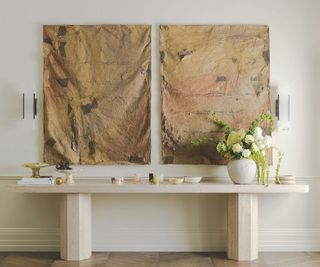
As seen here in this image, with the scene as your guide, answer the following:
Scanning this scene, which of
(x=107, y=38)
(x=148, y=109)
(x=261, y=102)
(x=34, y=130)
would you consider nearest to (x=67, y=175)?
(x=34, y=130)

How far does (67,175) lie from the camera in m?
4.57

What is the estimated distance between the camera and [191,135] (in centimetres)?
482

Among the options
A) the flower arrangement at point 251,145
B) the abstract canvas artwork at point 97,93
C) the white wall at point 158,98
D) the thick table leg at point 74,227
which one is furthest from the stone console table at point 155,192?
the abstract canvas artwork at point 97,93

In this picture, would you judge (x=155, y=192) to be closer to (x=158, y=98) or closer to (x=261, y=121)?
(x=158, y=98)

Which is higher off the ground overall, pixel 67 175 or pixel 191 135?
pixel 191 135

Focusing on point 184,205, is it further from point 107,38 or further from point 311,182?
point 107,38

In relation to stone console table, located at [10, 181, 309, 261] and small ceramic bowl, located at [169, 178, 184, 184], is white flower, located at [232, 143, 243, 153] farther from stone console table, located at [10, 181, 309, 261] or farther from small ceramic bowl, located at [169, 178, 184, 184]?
small ceramic bowl, located at [169, 178, 184, 184]

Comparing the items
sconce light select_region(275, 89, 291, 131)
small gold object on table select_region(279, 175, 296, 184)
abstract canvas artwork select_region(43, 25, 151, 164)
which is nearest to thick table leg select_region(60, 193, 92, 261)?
abstract canvas artwork select_region(43, 25, 151, 164)

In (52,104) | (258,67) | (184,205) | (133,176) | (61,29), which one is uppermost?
(61,29)

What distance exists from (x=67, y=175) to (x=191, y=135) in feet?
4.06

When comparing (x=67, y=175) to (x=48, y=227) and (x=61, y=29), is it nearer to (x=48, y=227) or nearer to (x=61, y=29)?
(x=48, y=227)

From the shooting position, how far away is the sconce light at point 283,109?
483cm

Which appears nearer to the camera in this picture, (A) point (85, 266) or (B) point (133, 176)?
(A) point (85, 266)

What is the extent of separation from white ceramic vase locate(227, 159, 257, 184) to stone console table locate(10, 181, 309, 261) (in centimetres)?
9
